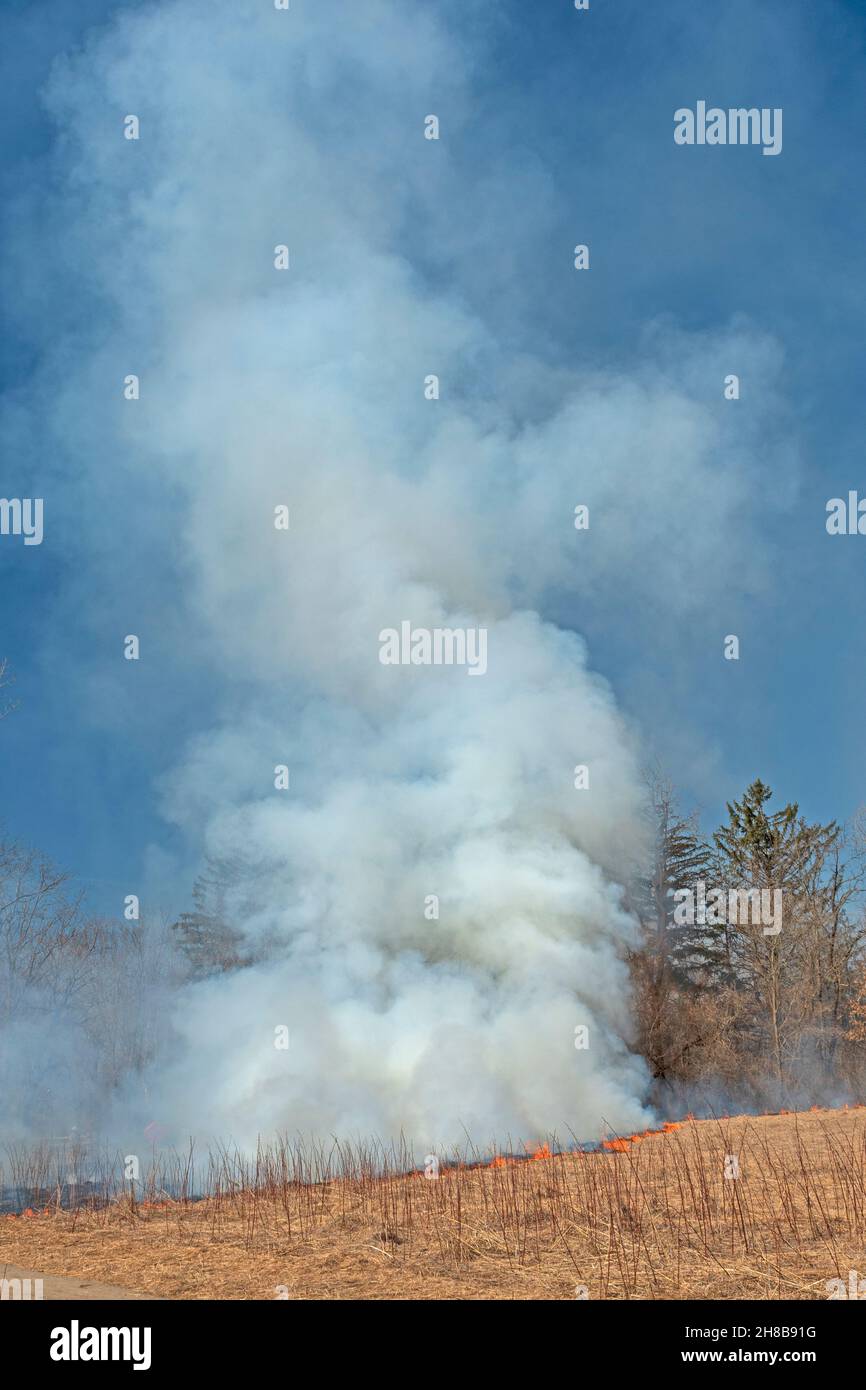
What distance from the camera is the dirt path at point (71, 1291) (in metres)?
13.9

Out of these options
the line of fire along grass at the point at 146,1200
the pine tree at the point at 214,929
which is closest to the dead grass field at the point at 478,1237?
the line of fire along grass at the point at 146,1200

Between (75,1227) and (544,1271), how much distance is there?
10348 mm

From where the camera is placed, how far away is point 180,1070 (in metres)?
32.8

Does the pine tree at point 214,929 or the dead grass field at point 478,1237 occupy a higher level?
the pine tree at point 214,929

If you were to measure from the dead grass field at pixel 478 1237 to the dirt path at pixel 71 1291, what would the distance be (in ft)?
1.11

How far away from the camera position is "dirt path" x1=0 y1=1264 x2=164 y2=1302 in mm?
13875

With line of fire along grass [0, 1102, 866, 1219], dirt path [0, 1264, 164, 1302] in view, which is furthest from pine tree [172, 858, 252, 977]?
dirt path [0, 1264, 164, 1302]

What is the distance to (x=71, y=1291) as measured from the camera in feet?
47.4

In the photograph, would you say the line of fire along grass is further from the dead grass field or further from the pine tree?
the pine tree

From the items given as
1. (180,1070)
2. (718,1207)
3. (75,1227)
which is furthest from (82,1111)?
(718,1207)

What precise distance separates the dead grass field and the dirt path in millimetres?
337

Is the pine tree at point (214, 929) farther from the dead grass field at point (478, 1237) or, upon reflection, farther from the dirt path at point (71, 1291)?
the dirt path at point (71, 1291)
